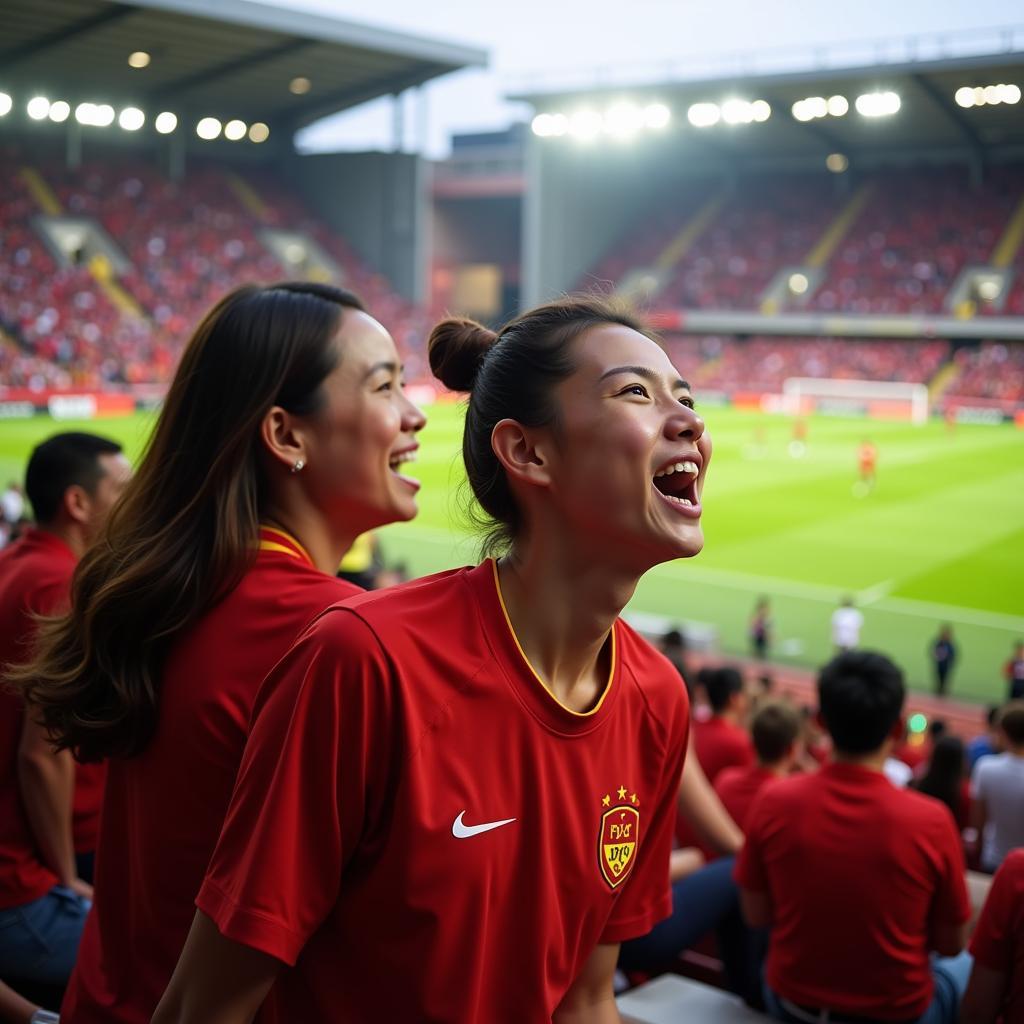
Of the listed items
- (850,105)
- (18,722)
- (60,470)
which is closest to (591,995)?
(18,722)

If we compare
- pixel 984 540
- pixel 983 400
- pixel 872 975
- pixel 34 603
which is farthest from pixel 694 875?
pixel 983 400

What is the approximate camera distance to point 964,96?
137 feet

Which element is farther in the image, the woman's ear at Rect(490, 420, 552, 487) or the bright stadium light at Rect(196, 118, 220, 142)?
the bright stadium light at Rect(196, 118, 220, 142)

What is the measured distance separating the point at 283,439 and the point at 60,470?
1.72 metres

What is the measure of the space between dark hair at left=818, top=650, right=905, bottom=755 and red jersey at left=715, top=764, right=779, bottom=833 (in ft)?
3.56

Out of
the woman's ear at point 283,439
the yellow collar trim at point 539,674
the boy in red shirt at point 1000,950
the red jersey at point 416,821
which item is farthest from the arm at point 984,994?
the woman's ear at point 283,439

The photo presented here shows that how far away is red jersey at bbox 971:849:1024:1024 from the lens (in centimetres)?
300

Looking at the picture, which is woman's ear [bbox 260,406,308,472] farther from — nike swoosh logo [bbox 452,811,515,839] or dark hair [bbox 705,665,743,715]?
dark hair [bbox 705,665,743,715]

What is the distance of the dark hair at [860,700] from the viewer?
3.73 m

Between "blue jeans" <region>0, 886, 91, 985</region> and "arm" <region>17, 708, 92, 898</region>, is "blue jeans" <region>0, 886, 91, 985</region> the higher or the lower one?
the lower one

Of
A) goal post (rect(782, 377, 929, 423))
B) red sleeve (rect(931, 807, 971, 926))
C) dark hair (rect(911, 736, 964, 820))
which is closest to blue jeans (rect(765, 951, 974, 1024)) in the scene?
red sleeve (rect(931, 807, 971, 926))

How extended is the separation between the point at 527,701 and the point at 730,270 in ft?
179

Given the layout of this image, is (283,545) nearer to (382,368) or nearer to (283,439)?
(283,439)

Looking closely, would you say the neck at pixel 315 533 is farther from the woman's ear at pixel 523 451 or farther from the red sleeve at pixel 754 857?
the red sleeve at pixel 754 857
